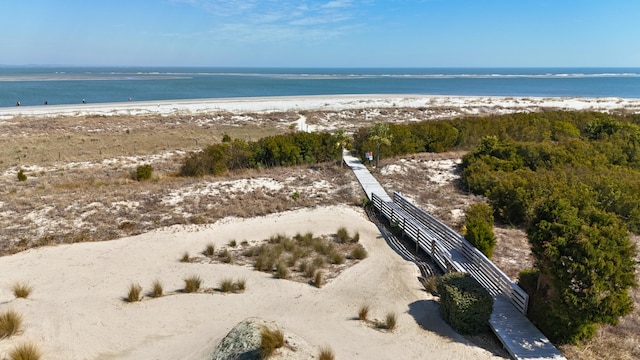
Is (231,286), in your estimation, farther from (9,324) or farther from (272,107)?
(272,107)

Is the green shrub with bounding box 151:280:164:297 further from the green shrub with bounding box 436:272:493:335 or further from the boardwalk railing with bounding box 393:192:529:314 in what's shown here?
the boardwalk railing with bounding box 393:192:529:314

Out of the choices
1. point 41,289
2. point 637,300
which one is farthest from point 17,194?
point 637,300

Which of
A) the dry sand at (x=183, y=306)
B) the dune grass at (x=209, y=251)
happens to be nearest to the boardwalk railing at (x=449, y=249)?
the dry sand at (x=183, y=306)

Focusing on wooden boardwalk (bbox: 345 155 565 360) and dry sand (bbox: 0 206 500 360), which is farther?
dry sand (bbox: 0 206 500 360)

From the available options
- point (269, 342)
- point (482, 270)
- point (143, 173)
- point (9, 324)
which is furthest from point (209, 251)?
point (143, 173)

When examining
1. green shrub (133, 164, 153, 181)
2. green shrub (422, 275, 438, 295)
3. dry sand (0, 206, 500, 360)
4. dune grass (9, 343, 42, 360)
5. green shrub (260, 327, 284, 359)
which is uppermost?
green shrub (133, 164, 153, 181)

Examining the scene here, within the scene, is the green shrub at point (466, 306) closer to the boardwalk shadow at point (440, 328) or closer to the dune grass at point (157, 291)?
the boardwalk shadow at point (440, 328)

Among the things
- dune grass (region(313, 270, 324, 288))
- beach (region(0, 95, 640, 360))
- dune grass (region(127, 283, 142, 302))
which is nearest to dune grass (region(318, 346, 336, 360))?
beach (region(0, 95, 640, 360))
